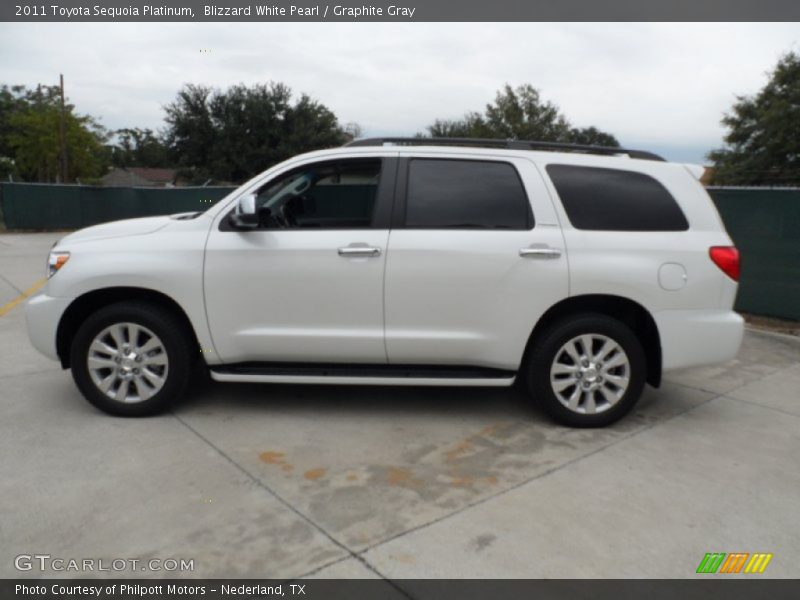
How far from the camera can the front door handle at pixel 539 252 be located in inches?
175

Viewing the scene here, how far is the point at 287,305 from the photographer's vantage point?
453 centimetres

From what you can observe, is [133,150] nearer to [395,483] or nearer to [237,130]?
[237,130]

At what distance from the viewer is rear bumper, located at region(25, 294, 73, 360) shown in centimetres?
458

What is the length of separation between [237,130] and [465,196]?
46017mm

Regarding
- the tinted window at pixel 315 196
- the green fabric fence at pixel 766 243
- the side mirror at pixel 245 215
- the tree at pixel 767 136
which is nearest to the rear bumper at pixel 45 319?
the side mirror at pixel 245 215

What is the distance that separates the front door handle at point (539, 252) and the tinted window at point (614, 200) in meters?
0.26

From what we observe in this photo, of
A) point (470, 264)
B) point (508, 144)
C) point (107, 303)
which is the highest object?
point (508, 144)

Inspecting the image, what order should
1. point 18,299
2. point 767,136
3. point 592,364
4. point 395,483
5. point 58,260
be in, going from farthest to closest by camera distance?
point 767,136 < point 18,299 < point 58,260 < point 592,364 < point 395,483

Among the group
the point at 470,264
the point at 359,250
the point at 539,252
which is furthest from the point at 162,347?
the point at 539,252

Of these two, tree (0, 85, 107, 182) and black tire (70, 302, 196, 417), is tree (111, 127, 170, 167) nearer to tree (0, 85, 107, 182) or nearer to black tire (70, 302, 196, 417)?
tree (0, 85, 107, 182)

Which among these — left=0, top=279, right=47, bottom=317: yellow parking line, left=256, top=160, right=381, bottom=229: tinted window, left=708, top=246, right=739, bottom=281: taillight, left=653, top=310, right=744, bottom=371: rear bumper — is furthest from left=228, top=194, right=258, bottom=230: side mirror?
left=0, top=279, right=47, bottom=317: yellow parking line

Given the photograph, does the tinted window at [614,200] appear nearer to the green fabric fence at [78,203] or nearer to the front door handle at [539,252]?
the front door handle at [539,252]

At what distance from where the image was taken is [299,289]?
450 cm

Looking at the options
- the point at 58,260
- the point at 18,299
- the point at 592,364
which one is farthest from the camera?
the point at 18,299
